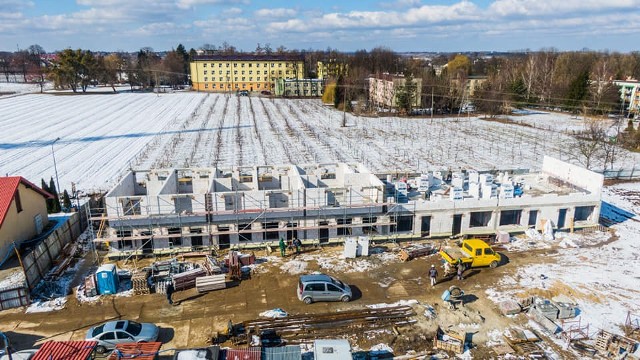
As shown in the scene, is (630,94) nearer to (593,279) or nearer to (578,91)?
(578,91)

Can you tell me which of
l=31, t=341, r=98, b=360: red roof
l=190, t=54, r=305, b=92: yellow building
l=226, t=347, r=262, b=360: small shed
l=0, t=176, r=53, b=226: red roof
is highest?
l=190, t=54, r=305, b=92: yellow building

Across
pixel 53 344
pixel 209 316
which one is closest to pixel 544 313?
pixel 209 316

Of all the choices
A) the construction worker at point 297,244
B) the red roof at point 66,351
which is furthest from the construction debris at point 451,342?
the red roof at point 66,351

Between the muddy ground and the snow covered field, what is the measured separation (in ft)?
71.6

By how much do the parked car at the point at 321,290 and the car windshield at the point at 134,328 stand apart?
7115 mm

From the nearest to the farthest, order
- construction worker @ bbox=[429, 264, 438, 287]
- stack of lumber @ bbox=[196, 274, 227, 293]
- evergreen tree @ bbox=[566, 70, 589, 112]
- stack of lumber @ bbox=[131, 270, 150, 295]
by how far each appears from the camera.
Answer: stack of lumber @ bbox=[131, 270, 150, 295], stack of lumber @ bbox=[196, 274, 227, 293], construction worker @ bbox=[429, 264, 438, 287], evergreen tree @ bbox=[566, 70, 589, 112]

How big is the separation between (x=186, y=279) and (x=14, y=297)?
769 cm

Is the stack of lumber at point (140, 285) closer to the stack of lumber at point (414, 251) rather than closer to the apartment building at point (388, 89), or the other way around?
the stack of lumber at point (414, 251)

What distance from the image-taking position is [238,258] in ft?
78.2

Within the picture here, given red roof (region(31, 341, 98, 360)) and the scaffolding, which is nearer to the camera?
red roof (region(31, 341, 98, 360))

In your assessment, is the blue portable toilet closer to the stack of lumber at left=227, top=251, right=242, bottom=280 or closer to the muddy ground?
the muddy ground

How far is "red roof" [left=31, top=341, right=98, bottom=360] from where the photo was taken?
14617 millimetres

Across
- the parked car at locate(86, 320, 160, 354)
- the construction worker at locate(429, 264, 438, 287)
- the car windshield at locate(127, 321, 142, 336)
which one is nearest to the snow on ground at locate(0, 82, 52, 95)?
the parked car at locate(86, 320, 160, 354)

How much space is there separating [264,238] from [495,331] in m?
13.8
